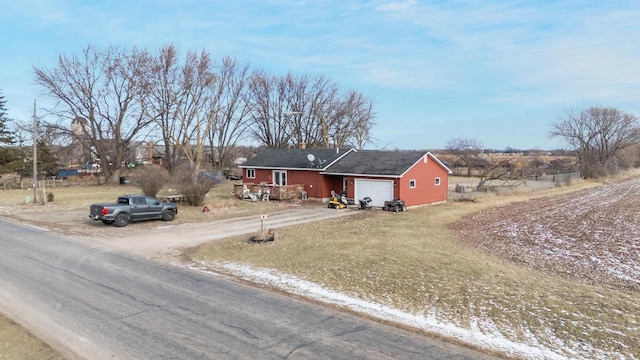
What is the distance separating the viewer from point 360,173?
2877 cm

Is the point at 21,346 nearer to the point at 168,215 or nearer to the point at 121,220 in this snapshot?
the point at 121,220

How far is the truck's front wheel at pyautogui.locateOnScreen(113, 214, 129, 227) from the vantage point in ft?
65.9

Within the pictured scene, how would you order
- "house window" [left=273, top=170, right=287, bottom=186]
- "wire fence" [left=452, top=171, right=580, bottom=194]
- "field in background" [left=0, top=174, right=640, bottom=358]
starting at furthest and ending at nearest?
"wire fence" [left=452, top=171, right=580, bottom=194], "house window" [left=273, top=170, right=287, bottom=186], "field in background" [left=0, top=174, right=640, bottom=358]

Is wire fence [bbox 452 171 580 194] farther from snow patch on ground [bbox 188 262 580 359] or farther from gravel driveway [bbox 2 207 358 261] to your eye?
snow patch on ground [bbox 188 262 580 359]

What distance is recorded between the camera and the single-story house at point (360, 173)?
2817cm

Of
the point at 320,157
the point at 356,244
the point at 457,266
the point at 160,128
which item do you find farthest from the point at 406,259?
the point at 160,128

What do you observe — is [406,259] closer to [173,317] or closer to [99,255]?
[173,317]

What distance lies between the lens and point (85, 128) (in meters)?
50.4

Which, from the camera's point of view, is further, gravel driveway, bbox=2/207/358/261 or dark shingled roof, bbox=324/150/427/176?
dark shingled roof, bbox=324/150/427/176

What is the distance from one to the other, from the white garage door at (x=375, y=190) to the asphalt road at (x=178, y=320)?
1803 cm

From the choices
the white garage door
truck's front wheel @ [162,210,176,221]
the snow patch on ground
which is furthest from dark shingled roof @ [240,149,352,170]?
the snow patch on ground

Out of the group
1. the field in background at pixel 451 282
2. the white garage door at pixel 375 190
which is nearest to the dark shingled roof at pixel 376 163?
the white garage door at pixel 375 190

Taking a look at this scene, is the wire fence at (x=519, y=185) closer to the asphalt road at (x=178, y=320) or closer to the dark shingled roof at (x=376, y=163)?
the dark shingled roof at (x=376, y=163)

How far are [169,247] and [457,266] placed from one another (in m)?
10.2
